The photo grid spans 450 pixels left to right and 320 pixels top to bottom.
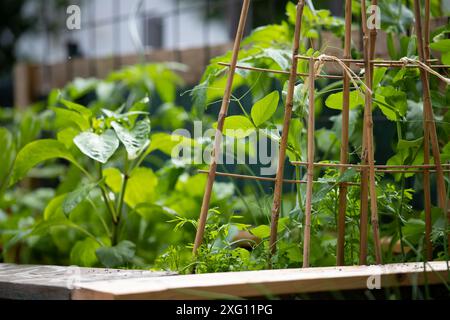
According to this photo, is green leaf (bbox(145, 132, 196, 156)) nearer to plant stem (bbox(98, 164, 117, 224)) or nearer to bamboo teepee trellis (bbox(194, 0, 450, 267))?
plant stem (bbox(98, 164, 117, 224))

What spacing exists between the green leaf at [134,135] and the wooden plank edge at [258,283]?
2.16 ft

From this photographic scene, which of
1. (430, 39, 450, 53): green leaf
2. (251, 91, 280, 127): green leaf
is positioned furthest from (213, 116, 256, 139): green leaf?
(430, 39, 450, 53): green leaf

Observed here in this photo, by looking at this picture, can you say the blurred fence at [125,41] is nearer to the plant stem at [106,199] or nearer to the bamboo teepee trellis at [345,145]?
the plant stem at [106,199]

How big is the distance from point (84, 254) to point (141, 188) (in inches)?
11.7

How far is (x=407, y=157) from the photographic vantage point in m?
1.66

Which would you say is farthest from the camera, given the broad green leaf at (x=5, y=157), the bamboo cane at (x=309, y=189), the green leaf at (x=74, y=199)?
the broad green leaf at (x=5, y=157)

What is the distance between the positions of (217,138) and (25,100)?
10.8ft

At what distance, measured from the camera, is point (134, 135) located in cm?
192

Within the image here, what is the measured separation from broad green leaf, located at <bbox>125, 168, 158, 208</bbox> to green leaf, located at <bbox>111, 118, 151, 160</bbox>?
0.98ft

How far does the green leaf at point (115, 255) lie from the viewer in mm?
1868

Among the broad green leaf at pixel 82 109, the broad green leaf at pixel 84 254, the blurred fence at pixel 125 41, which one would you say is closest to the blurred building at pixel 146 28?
the blurred fence at pixel 125 41

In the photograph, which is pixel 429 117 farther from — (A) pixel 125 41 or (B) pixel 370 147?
(A) pixel 125 41
